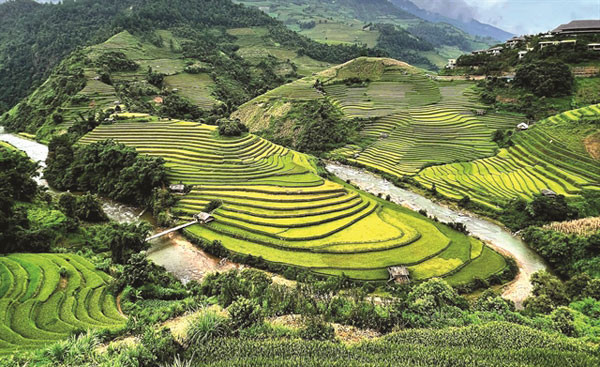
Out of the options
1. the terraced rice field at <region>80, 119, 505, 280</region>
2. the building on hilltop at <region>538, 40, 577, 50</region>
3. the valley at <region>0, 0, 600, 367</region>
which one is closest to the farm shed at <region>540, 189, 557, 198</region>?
the valley at <region>0, 0, 600, 367</region>

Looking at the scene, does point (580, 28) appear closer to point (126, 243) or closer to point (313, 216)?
point (313, 216)

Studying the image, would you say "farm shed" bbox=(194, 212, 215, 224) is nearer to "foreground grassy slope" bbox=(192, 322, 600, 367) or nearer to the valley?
the valley

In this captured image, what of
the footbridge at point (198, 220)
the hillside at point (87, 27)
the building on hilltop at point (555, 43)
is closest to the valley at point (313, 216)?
the footbridge at point (198, 220)

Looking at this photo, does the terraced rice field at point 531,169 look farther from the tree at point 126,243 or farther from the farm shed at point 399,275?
the tree at point 126,243

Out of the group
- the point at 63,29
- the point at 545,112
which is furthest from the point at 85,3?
the point at 545,112

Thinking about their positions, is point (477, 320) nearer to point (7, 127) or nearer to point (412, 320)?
point (412, 320)

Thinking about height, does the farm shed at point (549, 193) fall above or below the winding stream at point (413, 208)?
above
